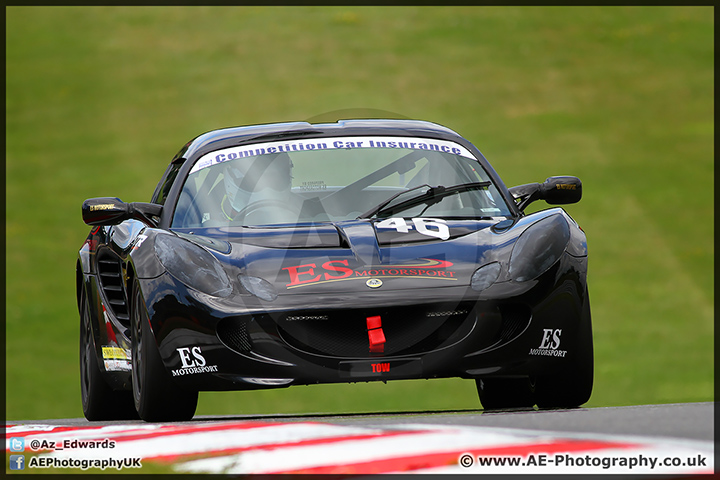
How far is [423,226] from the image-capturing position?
17.6 feet

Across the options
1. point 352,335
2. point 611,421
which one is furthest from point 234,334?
point 611,421

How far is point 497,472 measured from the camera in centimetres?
334

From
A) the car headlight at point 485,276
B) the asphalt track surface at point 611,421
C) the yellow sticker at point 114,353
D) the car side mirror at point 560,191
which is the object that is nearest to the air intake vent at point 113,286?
the yellow sticker at point 114,353

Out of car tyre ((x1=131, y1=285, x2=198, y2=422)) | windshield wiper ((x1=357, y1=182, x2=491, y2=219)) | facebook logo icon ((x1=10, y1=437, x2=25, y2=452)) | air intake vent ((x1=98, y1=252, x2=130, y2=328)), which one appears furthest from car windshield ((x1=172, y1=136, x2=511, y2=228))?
facebook logo icon ((x1=10, y1=437, x2=25, y2=452))

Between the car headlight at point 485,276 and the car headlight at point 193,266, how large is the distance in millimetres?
1000

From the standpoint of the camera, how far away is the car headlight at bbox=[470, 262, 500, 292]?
16.1ft

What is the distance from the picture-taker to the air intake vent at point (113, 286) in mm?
5953

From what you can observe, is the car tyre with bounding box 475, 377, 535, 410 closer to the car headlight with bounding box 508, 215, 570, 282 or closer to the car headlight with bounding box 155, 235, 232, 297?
the car headlight with bounding box 508, 215, 570, 282

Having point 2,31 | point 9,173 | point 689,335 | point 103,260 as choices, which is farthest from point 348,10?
point 103,260

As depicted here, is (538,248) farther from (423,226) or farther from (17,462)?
(17,462)

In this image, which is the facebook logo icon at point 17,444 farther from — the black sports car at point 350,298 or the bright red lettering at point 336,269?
the bright red lettering at point 336,269

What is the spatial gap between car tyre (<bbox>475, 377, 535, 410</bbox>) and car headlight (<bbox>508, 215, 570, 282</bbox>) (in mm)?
1061

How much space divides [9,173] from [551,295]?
36256mm

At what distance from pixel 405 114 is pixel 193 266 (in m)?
25.8
